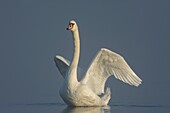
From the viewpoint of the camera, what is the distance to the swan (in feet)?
104

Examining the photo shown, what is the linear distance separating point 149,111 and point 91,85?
4.20 metres

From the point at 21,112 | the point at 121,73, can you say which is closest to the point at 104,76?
the point at 121,73

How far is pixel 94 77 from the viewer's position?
109 ft

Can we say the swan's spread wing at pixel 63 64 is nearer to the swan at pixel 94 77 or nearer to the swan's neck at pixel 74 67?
the swan at pixel 94 77

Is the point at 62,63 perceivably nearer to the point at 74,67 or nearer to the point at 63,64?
the point at 63,64

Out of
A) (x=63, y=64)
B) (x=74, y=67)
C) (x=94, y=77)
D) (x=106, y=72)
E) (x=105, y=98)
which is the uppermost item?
(x=74, y=67)

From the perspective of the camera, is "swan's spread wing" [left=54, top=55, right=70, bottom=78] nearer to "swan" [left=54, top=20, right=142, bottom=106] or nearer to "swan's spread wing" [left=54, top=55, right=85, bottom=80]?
"swan's spread wing" [left=54, top=55, right=85, bottom=80]

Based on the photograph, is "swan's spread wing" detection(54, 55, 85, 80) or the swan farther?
"swan's spread wing" detection(54, 55, 85, 80)

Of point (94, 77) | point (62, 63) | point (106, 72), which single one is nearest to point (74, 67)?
point (94, 77)

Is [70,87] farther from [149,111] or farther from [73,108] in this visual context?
[149,111]

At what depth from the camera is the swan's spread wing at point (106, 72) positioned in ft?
107

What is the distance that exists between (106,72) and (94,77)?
0.58 meters

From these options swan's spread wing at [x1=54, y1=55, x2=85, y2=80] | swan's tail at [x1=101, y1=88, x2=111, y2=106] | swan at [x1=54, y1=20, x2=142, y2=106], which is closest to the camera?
swan at [x1=54, y1=20, x2=142, y2=106]

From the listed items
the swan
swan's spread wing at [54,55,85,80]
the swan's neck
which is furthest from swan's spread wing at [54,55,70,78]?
the swan's neck
